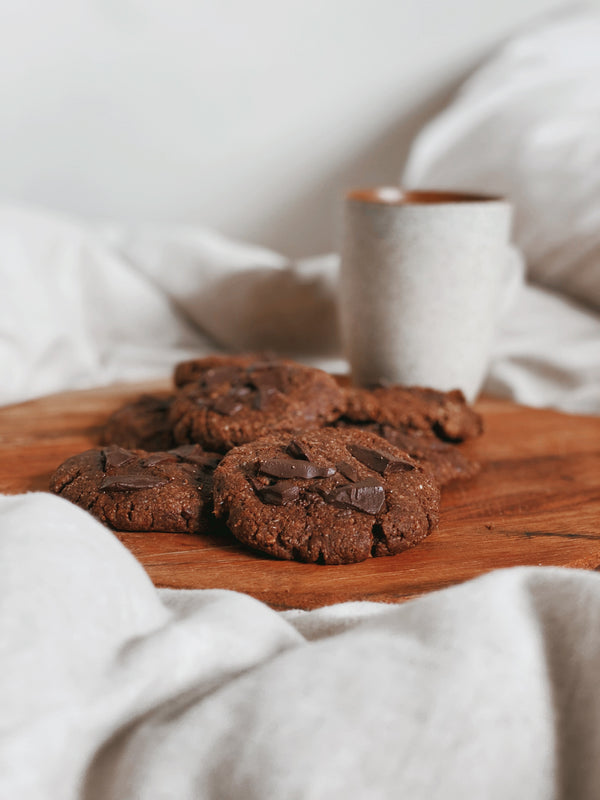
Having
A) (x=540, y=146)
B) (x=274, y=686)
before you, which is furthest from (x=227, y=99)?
(x=274, y=686)

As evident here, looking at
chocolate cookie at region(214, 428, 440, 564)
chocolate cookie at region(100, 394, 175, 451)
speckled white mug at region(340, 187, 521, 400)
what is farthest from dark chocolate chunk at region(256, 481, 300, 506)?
speckled white mug at region(340, 187, 521, 400)

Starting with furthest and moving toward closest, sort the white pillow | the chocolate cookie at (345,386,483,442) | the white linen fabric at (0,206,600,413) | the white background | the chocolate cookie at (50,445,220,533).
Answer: the white background
the white pillow
the white linen fabric at (0,206,600,413)
the chocolate cookie at (345,386,483,442)
the chocolate cookie at (50,445,220,533)

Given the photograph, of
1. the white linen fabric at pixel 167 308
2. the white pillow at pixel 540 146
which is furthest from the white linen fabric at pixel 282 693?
the white pillow at pixel 540 146

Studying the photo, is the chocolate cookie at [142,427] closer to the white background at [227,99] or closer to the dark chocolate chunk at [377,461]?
the dark chocolate chunk at [377,461]

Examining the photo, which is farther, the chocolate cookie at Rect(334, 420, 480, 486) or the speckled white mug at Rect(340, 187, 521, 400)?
the speckled white mug at Rect(340, 187, 521, 400)

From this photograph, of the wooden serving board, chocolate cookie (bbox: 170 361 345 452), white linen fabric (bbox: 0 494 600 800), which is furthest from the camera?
chocolate cookie (bbox: 170 361 345 452)

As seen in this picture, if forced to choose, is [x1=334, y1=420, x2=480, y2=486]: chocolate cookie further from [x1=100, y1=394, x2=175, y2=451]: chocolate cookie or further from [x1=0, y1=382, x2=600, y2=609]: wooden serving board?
[x1=100, y1=394, x2=175, y2=451]: chocolate cookie

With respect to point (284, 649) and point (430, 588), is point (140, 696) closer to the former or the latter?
point (284, 649)
